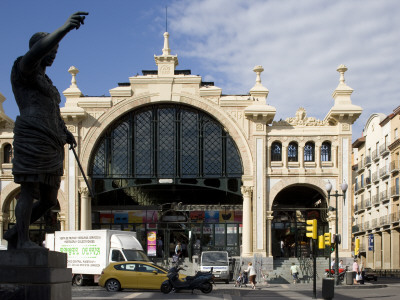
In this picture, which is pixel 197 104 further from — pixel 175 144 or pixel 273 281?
pixel 273 281

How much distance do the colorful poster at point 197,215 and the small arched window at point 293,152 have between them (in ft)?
22.8

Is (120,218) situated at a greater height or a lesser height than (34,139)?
lesser

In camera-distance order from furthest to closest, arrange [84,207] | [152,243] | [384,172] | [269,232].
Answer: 1. [384,172]
2. [152,243]
3. [84,207]
4. [269,232]

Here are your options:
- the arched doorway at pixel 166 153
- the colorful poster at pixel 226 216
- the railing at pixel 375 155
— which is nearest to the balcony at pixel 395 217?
the railing at pixel 375 155

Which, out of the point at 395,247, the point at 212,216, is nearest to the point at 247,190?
the point at 212,216

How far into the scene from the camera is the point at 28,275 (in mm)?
9492

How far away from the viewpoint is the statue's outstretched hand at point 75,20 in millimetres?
9375

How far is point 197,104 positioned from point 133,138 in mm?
4477

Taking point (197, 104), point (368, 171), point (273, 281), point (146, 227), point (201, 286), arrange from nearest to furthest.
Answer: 1. point (201, 286)
2. point (273, 281)
3. point (197, 104)
4. point (146, 227)
5. point (368, 171)

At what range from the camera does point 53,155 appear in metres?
10.4

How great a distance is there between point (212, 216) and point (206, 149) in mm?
5058

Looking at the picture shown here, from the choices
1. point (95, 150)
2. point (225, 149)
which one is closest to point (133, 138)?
point (95, 150)

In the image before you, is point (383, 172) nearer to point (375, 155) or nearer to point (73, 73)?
point (375, 155)

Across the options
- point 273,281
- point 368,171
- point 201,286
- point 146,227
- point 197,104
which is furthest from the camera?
point 368,171
